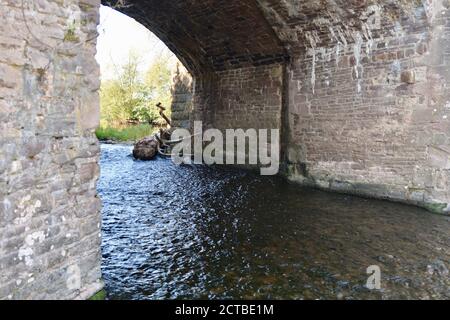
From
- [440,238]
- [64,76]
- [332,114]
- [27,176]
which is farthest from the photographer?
[332,114]

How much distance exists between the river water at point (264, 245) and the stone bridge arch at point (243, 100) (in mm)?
728

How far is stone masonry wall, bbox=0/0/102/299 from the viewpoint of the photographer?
7.83ft

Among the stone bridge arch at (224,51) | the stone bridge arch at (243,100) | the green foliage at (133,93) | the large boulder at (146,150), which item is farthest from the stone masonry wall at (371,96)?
the green foliage at (133,93)

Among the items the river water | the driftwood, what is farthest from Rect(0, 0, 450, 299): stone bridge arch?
the driftwood

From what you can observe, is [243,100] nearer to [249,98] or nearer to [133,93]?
[249,98]

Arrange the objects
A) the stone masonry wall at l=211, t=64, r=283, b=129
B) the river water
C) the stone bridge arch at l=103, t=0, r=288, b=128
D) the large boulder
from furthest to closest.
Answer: the large boulder < the stone masonry wall at l=211, t=64, r=283, b=129 < the stone bridge arch at l=103, t=0, r=288, b=128 < the river water

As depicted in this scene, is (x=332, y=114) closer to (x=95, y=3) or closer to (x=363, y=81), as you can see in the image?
(x=363, y=81)

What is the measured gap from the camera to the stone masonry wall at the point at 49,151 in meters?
2.39

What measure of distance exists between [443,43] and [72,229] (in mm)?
6311

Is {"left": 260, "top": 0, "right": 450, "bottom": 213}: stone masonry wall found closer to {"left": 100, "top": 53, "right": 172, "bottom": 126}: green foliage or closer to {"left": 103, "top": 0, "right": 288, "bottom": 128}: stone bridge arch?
{"left": 103, "top": 0, "right": 288, "bottom": 128}: stone bridge arch

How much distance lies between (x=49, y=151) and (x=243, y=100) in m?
8.29

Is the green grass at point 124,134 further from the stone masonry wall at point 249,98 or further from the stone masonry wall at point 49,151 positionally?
the stone masonry wall at point 49,151
